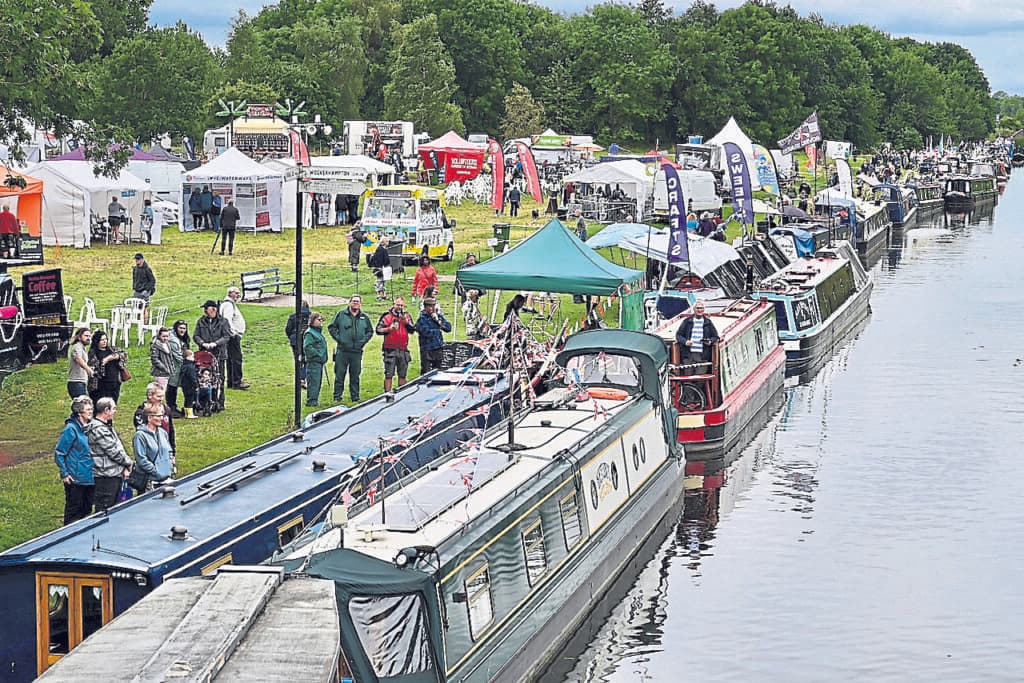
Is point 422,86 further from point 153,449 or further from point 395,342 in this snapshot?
point 153,449

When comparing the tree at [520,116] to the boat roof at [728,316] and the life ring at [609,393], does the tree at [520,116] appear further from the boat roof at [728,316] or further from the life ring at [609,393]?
the life ring at [609,393]

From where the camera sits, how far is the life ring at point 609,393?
20625 millimetres

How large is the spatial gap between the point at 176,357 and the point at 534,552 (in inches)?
363

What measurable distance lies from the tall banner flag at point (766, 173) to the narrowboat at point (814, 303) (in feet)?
38.1

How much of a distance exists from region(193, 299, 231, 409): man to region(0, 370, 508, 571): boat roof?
5.00 metres

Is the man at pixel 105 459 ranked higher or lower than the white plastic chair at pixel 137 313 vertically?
lower

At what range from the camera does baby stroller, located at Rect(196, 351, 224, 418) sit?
76.2ft

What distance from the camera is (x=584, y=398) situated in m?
20.1

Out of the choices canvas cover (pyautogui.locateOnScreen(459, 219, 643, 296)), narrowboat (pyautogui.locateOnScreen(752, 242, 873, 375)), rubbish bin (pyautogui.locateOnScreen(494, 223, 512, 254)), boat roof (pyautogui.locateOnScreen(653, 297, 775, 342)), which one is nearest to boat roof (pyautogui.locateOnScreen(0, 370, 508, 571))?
canvas cover (pyautogui.locateOnScreen(459, 219, 643, 296))

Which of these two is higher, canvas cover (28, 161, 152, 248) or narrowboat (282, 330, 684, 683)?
canvas cover (28, 161, 152, 248)

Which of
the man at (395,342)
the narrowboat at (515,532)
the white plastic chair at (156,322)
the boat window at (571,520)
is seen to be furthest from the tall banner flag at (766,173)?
the boat window at (571,520)

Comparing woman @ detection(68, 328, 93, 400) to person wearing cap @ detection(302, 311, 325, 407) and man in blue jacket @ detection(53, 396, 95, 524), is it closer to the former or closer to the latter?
person wearing cap @ detection(302, 311, 325, 407)

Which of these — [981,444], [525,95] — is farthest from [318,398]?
[525,95]

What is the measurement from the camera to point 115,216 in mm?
43875
